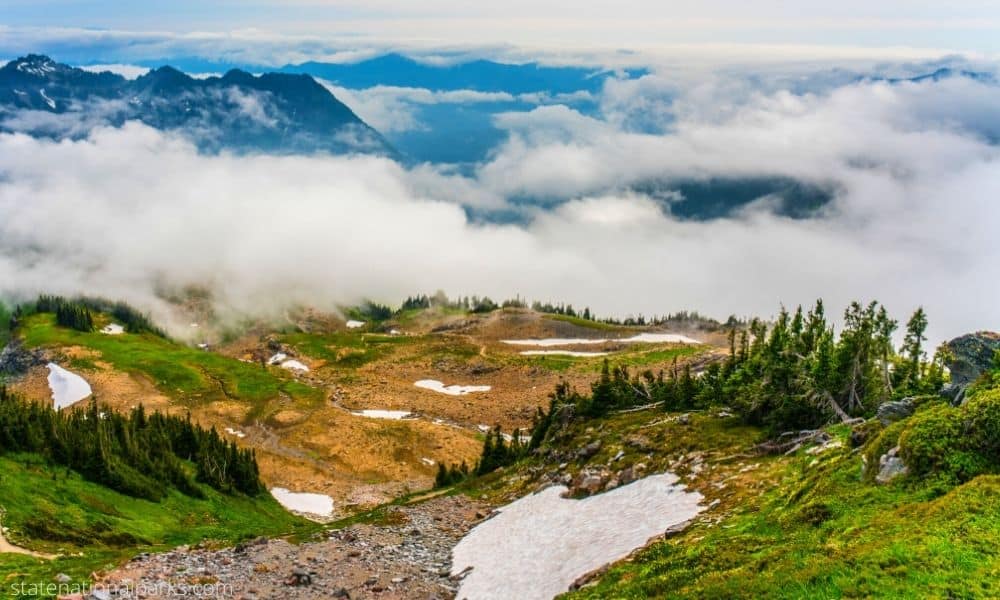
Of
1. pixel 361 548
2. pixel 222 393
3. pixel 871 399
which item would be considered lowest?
pixel 222 393

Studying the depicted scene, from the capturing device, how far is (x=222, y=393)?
145 m

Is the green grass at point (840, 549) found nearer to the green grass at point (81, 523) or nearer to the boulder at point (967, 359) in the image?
the boulder at point (967, 359)

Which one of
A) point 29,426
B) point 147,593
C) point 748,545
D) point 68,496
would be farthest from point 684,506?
point 29,426

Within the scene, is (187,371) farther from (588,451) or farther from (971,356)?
(971,356)

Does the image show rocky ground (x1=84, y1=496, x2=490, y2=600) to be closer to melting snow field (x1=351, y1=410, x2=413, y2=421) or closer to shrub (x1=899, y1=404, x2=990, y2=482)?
shrub (x1=899, y1=404, x2=990, y2=482)

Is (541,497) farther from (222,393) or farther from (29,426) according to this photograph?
A: (222,393)

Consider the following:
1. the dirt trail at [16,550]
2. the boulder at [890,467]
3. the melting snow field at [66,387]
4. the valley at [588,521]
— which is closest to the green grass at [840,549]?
the valley at [588,521]

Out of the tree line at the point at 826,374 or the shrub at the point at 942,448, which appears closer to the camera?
the shrub at the point at 942,448

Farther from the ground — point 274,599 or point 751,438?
point 751,438

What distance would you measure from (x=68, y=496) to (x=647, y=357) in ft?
504

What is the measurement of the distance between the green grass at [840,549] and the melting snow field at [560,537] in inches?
193

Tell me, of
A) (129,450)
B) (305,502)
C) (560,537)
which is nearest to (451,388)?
(305,502)

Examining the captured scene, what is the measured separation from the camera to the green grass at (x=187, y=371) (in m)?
144

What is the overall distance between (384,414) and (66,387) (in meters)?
75.6
